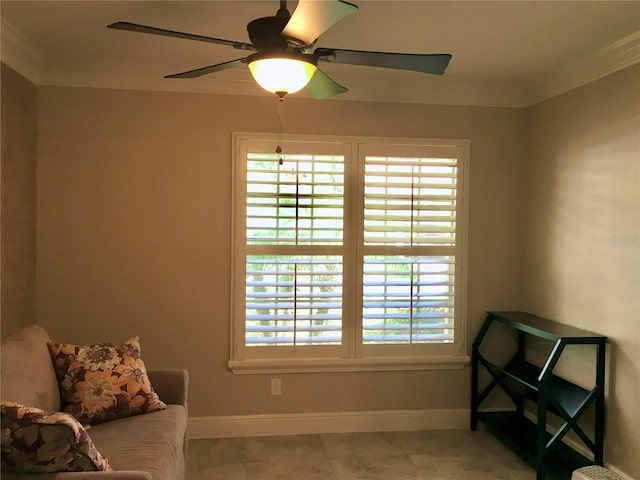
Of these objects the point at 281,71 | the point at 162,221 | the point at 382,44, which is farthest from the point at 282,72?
the point at 162,221

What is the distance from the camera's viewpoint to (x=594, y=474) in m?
2.76

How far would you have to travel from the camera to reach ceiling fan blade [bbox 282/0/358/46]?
1656 millimetres

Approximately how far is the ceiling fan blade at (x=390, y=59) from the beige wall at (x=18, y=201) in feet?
6.39

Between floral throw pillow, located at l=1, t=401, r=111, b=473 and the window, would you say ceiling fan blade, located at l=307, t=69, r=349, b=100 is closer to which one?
the window

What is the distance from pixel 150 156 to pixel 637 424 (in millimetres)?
3215

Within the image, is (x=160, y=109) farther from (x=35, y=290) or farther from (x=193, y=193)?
(x=35, y=290)

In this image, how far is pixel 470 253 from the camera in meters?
3.81

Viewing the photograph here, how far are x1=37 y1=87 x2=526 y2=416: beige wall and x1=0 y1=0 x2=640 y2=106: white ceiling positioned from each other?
0.14 metres

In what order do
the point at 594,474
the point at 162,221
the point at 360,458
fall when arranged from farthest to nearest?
the point at 162,221
the point at 360,458
the point at 594,474

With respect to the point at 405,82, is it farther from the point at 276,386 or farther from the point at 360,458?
the point at 360,458

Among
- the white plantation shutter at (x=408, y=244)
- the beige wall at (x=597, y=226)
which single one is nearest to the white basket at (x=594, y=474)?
the beige wall at (x=597, y=226)

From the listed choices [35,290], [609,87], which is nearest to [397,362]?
[609,87]

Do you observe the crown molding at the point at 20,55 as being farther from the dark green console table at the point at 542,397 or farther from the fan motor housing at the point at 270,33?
the dark green console table at the point at 542,397

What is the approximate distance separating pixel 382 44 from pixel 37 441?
2.42m
